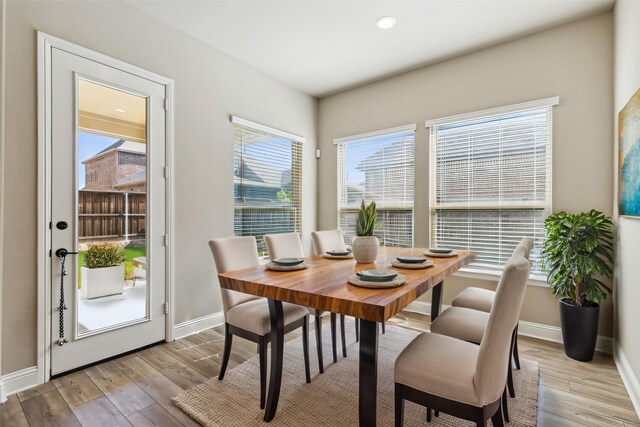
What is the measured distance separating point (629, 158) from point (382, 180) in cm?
239

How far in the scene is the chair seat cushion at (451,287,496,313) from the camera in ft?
7.19

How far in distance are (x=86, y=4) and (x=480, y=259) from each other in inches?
165

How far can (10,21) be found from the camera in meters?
2.04

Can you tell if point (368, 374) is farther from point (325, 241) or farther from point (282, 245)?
point (325, 241)

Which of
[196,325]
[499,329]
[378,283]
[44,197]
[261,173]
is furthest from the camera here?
[261,173]

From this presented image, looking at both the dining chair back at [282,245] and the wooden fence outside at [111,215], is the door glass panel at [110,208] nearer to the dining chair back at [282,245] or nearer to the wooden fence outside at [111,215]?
the wooden fence outside at [111,215]

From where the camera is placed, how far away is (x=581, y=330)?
8.09ft

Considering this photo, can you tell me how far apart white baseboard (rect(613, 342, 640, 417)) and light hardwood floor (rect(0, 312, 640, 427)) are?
4 cm

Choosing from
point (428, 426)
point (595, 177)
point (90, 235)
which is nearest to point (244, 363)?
point (428, 426)

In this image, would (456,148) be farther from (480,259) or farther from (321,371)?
(321,371)

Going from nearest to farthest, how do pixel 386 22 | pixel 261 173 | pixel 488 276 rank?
pixel 386 22 → pixel 488 276 → pixel 261 173

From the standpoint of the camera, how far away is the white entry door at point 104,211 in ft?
7.39

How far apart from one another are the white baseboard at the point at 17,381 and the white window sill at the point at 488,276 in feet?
12.1

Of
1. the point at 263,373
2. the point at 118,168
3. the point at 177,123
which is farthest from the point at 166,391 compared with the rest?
the point at 177,123
